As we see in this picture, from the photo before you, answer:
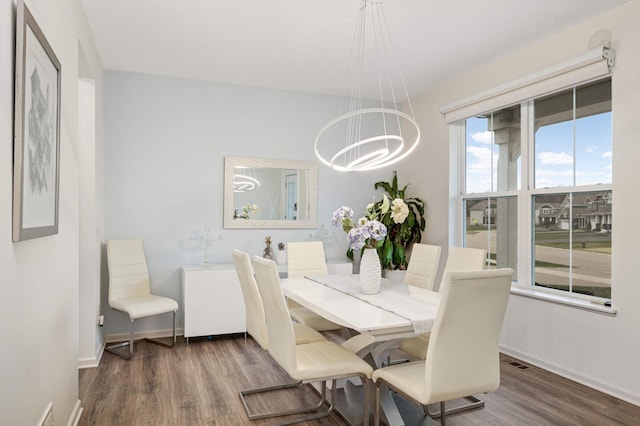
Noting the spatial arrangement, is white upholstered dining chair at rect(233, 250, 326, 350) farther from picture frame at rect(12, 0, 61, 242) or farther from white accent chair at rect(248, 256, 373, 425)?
picture frame at rect(12, 0, 61, 242)

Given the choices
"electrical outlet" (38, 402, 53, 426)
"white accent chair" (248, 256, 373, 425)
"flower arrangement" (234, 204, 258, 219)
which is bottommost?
"electrical outlet" (38, 402, 53, 426)

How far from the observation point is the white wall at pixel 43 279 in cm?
141

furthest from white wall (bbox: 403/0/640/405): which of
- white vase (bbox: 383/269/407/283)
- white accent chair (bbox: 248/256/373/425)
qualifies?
white accent chair (bbox: 248/256/373/425)

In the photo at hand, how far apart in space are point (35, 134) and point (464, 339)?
197 centimetres

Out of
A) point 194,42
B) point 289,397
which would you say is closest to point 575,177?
point 289,397

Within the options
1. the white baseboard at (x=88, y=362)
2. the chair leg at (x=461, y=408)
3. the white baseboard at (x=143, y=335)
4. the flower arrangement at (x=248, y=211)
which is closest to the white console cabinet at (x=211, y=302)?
the white baseboard at (x=143, y=335)

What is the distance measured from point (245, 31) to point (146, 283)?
8.30 feet

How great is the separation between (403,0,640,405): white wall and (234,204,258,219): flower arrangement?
8.97 feet

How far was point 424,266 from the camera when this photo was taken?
3512mm

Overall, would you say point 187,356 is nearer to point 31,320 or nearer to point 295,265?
point 295,265

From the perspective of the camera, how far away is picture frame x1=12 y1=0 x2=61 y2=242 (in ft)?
4.88

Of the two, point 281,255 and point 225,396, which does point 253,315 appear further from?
point 281,255

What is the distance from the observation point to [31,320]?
1.71 m

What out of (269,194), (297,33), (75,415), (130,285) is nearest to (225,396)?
(75,415)
